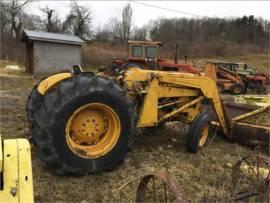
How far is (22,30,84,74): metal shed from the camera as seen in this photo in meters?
21.2

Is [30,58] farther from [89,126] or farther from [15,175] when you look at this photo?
[15,175]

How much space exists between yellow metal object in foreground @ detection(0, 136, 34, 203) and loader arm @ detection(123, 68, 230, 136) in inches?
121

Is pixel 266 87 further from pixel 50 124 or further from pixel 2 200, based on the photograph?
pixel 2 200

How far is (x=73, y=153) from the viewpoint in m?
4.02

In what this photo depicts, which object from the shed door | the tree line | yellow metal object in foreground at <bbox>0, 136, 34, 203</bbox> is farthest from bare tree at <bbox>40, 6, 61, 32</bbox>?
yellow metal object in foreground at <bbox>0, 136, 34, 203</bbox>

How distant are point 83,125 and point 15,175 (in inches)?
95.9

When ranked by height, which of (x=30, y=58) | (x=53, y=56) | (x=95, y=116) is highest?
(x=53, y=56)

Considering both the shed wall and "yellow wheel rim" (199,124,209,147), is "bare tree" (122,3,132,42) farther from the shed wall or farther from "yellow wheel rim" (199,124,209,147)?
"yellow wheel rim" (199,124,209,147)

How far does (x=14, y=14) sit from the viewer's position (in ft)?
148

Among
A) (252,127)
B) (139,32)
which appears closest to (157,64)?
(252,127)

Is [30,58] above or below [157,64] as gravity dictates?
above

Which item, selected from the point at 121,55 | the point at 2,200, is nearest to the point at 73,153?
the point at 2,200

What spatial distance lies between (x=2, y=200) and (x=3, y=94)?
10.2 meters

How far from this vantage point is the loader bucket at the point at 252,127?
19.3 ft
